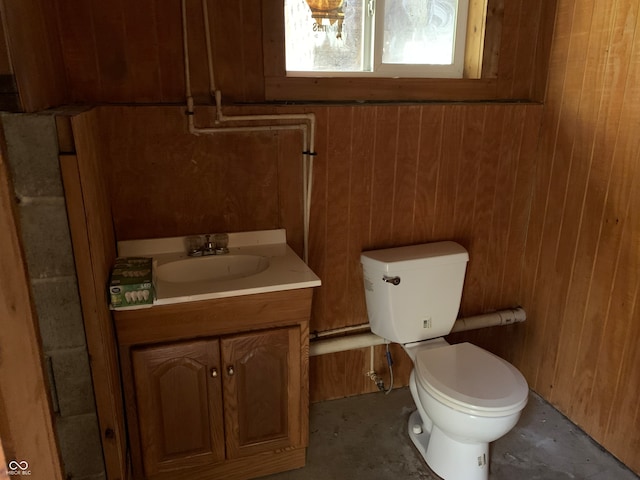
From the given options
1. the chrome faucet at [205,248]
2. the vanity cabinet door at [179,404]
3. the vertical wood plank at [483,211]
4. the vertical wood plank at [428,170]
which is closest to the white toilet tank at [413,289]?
the vertical wood plank at [428,170]

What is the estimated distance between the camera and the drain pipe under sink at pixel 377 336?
2.16m

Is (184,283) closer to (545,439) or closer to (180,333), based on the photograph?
(180,333)

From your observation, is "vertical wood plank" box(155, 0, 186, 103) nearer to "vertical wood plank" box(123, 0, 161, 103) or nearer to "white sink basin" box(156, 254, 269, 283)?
"vertical wood plank" box(123, 0, 161, 103)

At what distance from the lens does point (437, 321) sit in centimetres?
212

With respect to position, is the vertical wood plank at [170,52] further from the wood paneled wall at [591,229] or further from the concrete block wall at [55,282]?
the wood paneled wall at [591,229]

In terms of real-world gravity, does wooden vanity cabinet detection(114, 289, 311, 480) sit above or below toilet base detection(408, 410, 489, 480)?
above

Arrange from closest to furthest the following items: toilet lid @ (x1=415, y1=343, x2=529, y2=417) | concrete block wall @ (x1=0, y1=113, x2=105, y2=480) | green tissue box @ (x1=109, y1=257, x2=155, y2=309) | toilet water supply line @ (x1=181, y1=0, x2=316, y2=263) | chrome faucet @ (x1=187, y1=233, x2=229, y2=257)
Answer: concrete block wall @ (x1=0, y1=113, x2=105, y2=480), green tissue box @ (x1=109, y1=257, x2=155, y2=309), toilet lid @ (x1=415, y1=343, x2=529, y2=417), toilet water supply line @ (x1=181, y1=0, x2=316, y2=263), chrome faucet @ (x1=187, y1=233, x2=229, y2=257)

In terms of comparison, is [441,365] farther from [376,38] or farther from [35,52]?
[35,52]

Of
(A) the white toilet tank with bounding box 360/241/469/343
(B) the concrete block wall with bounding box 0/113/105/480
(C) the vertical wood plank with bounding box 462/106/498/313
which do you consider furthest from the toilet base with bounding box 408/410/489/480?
(B) the concrete block wall with bounding box 0/113/105/480

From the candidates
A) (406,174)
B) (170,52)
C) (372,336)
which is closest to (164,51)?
(170,52)

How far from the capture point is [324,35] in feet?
6.70

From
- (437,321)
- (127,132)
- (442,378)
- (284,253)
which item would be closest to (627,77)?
(437,321)

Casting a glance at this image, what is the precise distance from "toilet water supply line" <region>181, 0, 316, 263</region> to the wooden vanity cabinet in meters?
0.48

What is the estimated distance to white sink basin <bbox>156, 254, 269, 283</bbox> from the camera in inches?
71.6
